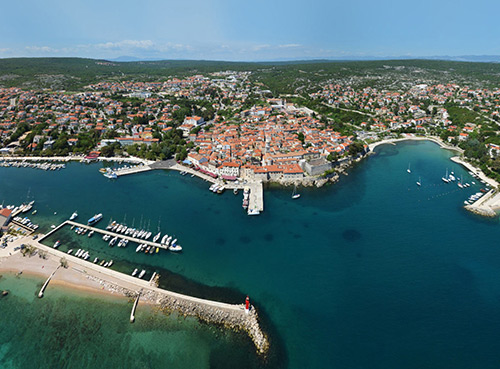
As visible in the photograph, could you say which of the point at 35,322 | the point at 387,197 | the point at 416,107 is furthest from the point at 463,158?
the point at 35,322

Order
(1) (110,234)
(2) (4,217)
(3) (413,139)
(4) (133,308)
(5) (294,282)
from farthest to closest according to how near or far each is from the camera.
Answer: (3) (413,139)
(2) (4,217)
(1) (110,234)
(5) (294,282)
(4) (133,308)

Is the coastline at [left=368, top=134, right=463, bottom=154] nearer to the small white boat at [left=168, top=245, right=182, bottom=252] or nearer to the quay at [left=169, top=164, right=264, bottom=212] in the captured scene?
the quay at [left=169, top=164, right=264, bottom=212]

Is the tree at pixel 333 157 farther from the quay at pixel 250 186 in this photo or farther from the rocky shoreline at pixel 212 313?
the rocky shoreline at pixel 212 313

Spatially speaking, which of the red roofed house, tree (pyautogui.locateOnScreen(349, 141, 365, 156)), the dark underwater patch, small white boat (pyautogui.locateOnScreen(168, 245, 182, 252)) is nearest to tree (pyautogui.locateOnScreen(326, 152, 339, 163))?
tree (pyautogui.locateOnScreen(349, 141, 365, 156))

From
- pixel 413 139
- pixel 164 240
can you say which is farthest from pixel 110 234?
pixel 413 139

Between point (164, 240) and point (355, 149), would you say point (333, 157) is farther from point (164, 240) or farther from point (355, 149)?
point (164, 240)

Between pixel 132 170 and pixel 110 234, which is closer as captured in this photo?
pixel 110 234

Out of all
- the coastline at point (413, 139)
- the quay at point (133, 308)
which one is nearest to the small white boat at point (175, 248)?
the quay at point (133, 308)
